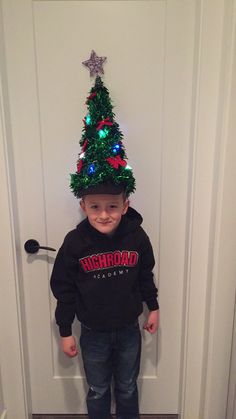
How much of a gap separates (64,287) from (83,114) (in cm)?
74

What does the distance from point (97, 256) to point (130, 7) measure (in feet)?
3.32

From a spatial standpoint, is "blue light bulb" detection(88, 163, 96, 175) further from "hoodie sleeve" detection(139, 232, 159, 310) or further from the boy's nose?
"hoodie sleeve" detection(139, 232, 159, 310)

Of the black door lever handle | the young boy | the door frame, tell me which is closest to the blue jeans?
the young boy

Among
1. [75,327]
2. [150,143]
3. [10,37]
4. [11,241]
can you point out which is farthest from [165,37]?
[75,327]

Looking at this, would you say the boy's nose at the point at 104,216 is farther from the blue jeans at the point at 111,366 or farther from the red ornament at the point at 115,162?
the blue jeans at the point at 111,366

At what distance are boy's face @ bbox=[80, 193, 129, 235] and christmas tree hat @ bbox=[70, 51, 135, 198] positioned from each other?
32 mm

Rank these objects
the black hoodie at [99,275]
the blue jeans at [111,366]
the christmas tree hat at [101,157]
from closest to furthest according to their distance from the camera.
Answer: the christmas tree hat at [101,157], the black hoodie at [99,275], the blue jeans at [111,366]

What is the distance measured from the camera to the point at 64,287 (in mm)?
1300

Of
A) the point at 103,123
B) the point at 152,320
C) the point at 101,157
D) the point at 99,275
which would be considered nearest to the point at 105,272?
the point at 99,275

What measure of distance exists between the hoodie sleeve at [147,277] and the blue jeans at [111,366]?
0.13 meters

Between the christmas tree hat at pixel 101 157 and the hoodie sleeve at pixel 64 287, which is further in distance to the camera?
the hoodie sleeve at pixel 64 287

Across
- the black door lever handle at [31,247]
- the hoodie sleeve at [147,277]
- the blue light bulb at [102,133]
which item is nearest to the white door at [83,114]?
the black door lever handle at [31,247]

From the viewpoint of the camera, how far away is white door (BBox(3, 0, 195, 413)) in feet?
4.25

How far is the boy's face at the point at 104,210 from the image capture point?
1181 mm
